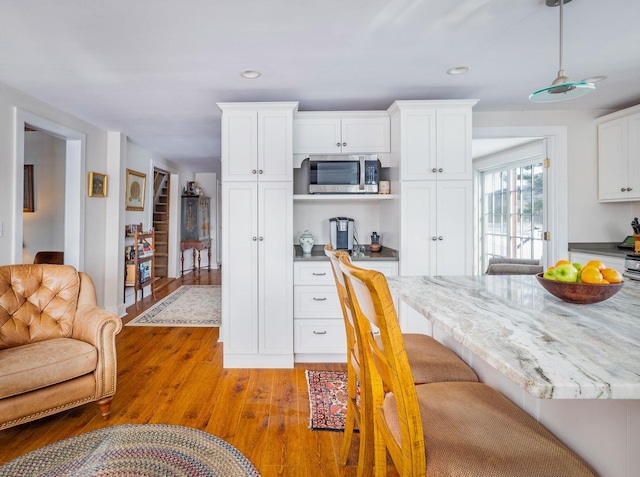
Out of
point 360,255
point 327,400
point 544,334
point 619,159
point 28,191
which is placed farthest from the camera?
point 28,191

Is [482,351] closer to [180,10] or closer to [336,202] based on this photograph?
[180,10]

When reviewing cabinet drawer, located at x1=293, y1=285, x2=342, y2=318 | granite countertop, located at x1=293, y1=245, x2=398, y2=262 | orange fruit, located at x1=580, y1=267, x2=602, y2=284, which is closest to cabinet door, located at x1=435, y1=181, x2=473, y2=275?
granite countertop, located at x1=293, y1=245, x2=398, y2=262

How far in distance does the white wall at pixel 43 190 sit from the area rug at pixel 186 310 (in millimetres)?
1652

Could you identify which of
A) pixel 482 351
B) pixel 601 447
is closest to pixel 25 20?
pixel 482 351

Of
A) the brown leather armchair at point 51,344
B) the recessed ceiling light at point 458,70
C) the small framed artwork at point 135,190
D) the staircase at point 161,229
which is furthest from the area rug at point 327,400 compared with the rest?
the staircase at point 161,229

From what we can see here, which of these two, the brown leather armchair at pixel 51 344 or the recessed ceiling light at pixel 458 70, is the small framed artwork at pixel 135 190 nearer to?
the brown leather armchair at pixel 51 344

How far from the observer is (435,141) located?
113 inches

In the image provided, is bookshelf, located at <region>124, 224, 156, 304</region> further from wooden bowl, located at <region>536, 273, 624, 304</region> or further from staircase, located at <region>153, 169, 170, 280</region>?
wooden bowl, located at <region>536, 273, 624, 304</region>

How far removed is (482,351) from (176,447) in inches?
68.2

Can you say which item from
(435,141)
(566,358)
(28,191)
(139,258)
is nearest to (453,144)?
(435,141)

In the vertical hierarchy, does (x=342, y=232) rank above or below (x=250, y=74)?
below

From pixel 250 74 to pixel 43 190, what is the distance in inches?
143

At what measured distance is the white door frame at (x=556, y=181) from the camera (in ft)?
11.1

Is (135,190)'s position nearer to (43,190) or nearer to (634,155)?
(43,190)
